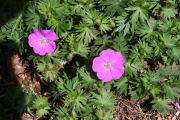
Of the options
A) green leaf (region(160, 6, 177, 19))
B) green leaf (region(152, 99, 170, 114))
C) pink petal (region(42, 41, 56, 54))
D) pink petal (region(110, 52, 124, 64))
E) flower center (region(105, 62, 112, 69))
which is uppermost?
green leaf (region(160, 6, 177, 19))

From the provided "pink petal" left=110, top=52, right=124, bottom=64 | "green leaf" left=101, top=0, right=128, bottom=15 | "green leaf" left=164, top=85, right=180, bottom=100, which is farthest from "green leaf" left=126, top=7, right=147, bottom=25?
"green leaf" left=164, top=85, right=180, bottom=100

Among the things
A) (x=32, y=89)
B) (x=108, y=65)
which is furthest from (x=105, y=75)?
(x=32, y=89)

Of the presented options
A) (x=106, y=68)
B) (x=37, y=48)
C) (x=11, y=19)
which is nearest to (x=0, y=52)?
(x=11, y=19)

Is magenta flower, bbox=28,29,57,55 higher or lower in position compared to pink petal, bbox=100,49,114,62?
higher

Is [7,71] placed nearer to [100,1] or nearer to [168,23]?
[100,1]

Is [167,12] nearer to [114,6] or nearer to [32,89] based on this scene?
[114,6]


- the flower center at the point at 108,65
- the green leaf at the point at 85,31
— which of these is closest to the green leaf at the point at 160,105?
the flower center at the point at 108,65

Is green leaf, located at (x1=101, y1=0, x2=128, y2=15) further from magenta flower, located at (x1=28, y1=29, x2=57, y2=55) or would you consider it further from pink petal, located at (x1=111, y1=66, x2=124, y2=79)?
magenta flower, located at (x1=28, y1=29, x2=57, y2=55)
